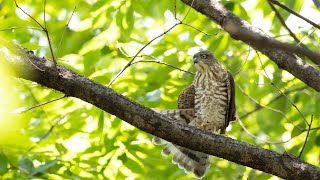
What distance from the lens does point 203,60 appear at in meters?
5.53

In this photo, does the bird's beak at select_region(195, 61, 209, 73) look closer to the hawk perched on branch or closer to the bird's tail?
the hawk perched on branch

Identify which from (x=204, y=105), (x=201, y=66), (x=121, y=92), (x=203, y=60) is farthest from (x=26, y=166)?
(x=203, y=60)

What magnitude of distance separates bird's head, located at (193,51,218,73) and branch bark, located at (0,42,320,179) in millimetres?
2010

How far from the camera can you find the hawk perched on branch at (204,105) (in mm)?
5090

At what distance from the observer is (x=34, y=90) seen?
604cm

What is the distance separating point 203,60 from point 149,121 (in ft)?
7.51

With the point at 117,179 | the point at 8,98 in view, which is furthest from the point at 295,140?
the point at 8,98

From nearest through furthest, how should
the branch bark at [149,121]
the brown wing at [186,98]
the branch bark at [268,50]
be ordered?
the branch bark at [149,121]
the branch bark at [268,50]
the brown wing at [186,98]

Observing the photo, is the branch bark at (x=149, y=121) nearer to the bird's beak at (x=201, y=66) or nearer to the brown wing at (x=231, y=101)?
the brown wing at (x=231, y=101)

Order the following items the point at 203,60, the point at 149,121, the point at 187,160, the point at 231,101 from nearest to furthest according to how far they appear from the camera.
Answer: the point at 149,121 < the point at 187,160 < the point at 231,101 < the point at 203,60

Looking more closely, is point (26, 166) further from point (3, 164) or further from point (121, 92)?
point (121, 92)

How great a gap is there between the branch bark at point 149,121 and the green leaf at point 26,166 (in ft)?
4.85

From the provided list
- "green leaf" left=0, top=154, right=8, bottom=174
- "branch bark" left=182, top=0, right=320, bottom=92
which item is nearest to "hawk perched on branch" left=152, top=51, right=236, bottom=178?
"branch bark" left=182, top=0, right=320, bottom=92

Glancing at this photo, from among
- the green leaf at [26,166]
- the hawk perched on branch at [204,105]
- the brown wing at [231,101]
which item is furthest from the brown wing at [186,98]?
the green leaf at [26,166]
